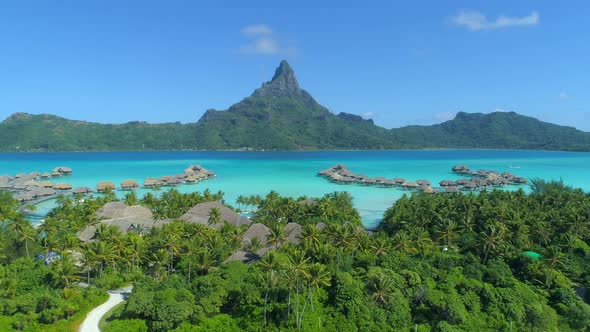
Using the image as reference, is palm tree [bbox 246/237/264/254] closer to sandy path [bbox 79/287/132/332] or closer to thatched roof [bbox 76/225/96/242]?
sandy path [bbox 79/287/132/332]

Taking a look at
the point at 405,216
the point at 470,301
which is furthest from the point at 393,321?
the point at 405,216

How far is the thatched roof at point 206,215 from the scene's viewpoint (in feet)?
146

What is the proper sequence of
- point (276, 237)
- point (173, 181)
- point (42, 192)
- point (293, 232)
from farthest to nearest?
1. point (173, 181)
2. point (42, 192)
3. point (293, 232)
4. point (276, 237)

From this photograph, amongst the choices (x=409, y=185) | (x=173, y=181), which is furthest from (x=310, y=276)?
(x=173, y=181)

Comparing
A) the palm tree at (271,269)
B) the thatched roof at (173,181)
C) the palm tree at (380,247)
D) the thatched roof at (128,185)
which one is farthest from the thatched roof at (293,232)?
the thatched roof at (173,181)

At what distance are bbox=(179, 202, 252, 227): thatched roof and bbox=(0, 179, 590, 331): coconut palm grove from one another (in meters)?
2.22

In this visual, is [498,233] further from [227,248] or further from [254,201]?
[254,201]

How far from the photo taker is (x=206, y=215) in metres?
47.1

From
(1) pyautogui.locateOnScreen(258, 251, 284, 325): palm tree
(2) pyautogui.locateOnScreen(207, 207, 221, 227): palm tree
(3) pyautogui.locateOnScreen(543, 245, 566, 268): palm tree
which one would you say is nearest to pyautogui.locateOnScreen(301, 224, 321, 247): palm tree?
(1) pyautogui.locateOnScreen(258, 251, 284, 325): palm tree

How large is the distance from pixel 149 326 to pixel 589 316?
30.2 meters

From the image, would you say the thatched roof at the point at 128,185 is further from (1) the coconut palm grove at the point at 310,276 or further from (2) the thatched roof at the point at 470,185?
(2) the thatched roof at the point at 470,185

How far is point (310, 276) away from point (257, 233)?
47.6 ft

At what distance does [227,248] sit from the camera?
34469 millimetres

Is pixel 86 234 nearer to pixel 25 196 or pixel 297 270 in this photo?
pixel 297 270
